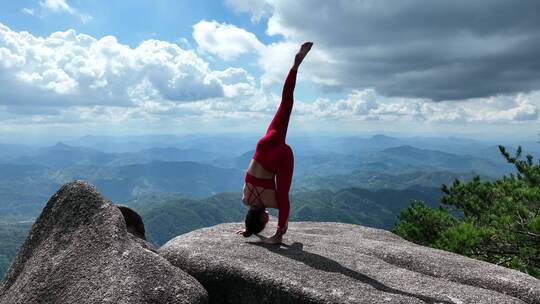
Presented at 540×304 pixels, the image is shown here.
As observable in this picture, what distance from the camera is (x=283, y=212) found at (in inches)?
446

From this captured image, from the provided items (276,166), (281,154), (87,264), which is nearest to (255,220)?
(276,166)

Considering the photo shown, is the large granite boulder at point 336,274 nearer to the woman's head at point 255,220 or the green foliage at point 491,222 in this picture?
the woman's head at point 255,220

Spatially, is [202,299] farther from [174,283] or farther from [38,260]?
[38,260]

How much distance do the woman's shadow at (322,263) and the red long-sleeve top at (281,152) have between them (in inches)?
26.6

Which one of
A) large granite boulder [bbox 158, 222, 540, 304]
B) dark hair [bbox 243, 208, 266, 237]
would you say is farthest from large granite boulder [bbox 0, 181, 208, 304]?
dark hair [bbox 243, 208, 266, 237]

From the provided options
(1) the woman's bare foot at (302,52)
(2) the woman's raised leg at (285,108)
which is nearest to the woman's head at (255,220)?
(2) the woman's raised leg at (285,108)

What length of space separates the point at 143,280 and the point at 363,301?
4454 millimetres

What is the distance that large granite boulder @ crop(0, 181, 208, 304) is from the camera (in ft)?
24.6

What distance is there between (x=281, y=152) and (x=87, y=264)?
18.5 feet

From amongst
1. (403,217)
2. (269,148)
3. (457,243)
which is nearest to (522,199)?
(457,243)

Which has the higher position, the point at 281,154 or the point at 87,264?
the point at 281,154

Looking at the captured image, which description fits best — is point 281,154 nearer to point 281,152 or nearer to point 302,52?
point 281,152

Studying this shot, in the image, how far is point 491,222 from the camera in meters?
16.7

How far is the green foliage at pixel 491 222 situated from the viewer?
46.3 feet
